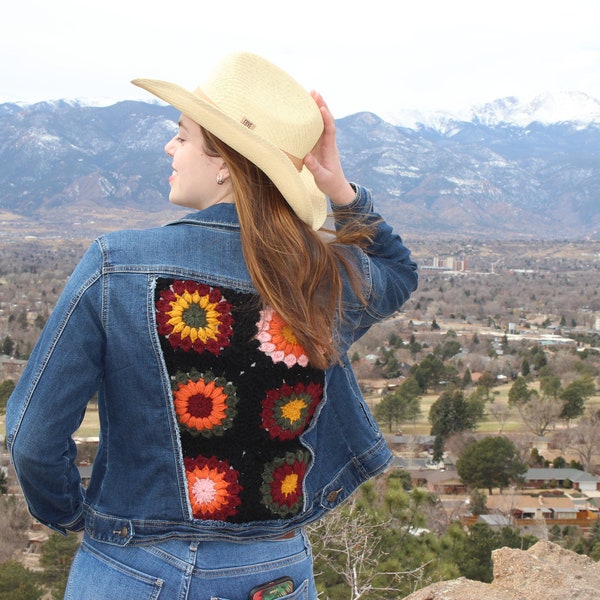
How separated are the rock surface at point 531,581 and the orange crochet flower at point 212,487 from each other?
315 cm

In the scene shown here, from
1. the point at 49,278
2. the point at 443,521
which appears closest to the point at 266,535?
the point at 443,521

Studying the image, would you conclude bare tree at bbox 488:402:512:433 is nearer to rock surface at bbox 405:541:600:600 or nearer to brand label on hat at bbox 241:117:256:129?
rock surface at bbox 405:541:600:600

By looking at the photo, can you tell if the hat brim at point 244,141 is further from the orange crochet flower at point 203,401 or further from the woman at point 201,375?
the orange crochet flower at point 203,401

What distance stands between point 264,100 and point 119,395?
0.48 m

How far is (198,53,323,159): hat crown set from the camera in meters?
1.17

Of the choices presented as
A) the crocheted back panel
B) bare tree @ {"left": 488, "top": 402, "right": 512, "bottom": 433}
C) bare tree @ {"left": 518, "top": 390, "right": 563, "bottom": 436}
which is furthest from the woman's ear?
bare tree @ {"left": 488, "top": 402, "right": 512, "bottom": 433}

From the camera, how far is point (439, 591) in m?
4.04

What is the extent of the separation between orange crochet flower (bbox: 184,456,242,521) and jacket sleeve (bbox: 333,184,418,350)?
0.93 ft

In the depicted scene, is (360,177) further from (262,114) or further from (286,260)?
(286,260)

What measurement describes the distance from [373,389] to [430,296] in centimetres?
3410

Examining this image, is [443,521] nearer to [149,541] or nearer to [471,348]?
[149,541]

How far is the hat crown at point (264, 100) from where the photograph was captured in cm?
117

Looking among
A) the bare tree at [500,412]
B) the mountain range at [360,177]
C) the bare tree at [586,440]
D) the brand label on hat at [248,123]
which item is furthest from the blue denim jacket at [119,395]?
the mountain range at [360,177]

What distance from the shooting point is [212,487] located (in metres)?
1.09
